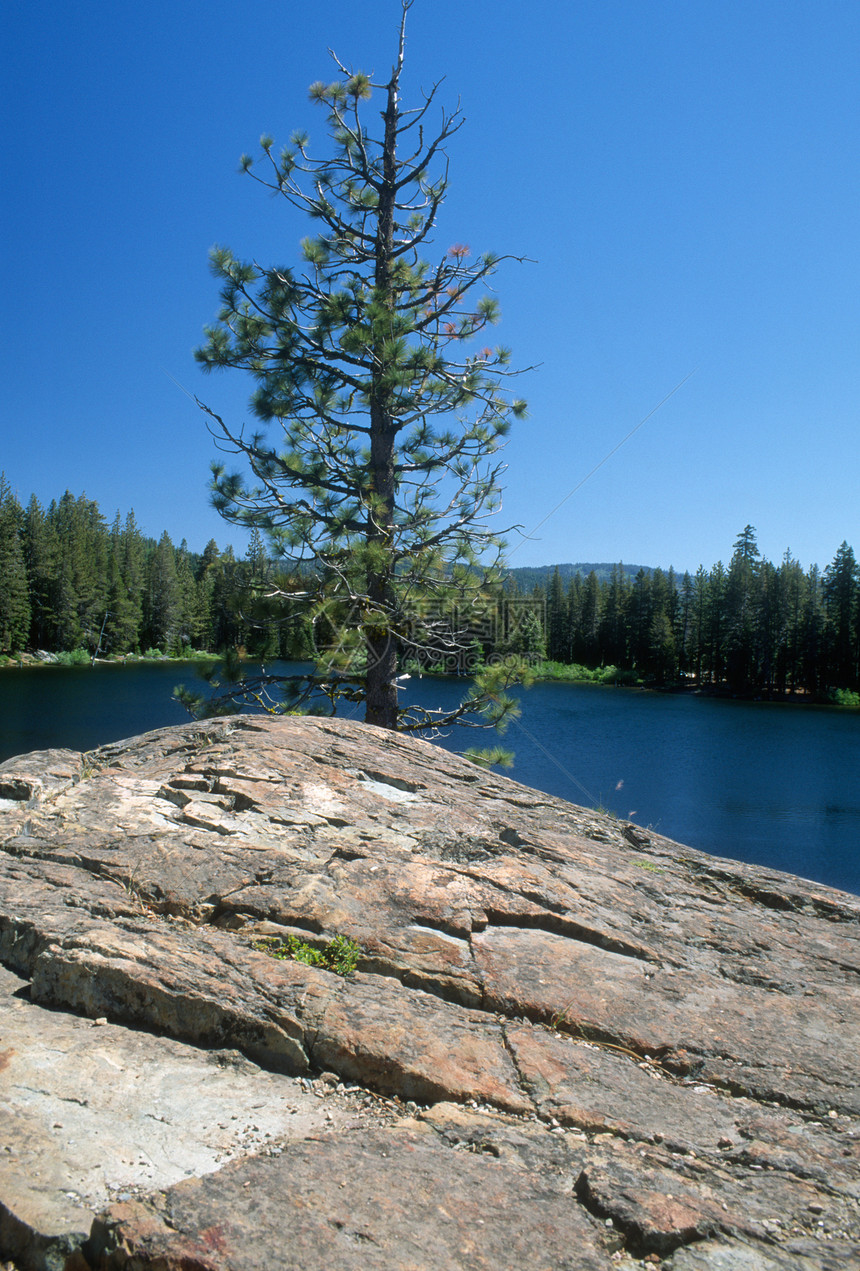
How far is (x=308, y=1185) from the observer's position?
6.73 ft

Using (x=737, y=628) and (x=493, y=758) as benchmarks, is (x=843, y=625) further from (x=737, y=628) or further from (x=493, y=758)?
(x=493, y=758)

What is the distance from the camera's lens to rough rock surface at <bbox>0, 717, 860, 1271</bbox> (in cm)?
198

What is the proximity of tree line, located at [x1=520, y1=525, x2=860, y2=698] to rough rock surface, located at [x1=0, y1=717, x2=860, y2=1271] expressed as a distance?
1682 inches

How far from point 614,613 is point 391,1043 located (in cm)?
7855

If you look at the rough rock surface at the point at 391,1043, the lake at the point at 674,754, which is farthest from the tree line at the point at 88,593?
the rough rock surface at the point at 391,1043

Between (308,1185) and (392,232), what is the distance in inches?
357

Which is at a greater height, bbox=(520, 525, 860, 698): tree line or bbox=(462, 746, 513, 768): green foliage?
bbox=(520, 525, 860, 698): tree line

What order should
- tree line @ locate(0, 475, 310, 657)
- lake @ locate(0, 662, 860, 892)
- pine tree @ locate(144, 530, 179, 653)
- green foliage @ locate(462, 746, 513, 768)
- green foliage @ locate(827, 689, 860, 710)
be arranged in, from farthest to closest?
1. pine tree @ locate(144, 530, 179, 653)
2. tree line @ locate(0, 475, 310, 657)
3. green foliage @ locate(827, 689, 860, 710)
4. lake @ locate(0, 662, 860, 892)
5. green foliage @ locate(462, 746, 513, 768)

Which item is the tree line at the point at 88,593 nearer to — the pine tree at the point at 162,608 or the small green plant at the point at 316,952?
the pine tree at the point at 162,608

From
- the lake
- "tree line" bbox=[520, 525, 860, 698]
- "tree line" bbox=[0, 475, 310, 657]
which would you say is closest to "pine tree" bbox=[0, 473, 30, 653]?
"tree line" bbox=[0, 475, 310, 657]

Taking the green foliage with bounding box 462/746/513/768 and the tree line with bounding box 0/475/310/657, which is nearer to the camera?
the green foliage with bounding box 462/746/513/768

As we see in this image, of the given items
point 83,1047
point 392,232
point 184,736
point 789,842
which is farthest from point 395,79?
point 789,842

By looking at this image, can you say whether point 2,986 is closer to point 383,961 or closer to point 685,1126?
point 383,961

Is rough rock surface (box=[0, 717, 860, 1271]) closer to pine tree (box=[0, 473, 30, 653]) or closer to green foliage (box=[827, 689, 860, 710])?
green foliage (box=[827, 689, 860, 710])
